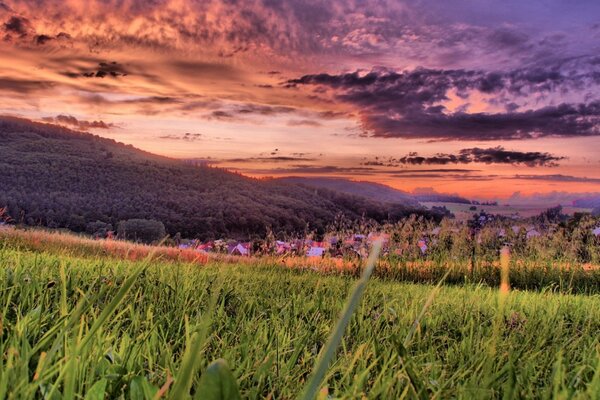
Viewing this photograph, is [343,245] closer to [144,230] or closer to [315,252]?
[315,252]

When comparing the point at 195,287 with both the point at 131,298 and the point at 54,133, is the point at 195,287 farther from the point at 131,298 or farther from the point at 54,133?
the point at 54,133

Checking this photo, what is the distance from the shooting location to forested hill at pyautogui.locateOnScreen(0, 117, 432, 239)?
49.0 meters

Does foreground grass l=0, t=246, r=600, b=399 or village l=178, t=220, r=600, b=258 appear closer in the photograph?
foreground grass l=0, t=246, r=600, b=399

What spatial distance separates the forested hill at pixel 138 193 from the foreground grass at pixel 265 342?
3524 centimetres

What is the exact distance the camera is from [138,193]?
Answer: 62.4 metres

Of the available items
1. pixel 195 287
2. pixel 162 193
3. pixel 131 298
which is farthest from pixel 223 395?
pixel 162 193

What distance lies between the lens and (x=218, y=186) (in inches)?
2525

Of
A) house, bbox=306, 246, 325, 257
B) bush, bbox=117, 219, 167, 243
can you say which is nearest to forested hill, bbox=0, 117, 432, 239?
bush, bbox=117, 219, 167, 243

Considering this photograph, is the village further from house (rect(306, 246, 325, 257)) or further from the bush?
the bush

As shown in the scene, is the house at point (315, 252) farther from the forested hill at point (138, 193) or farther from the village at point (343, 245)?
the forested hill at point (138, 193)

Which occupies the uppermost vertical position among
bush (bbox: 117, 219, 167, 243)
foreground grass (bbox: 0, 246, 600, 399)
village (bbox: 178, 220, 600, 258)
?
foreground grass (bbox: 0, 246, 600, 399)

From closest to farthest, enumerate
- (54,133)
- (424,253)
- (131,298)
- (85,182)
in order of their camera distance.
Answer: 1. (131,298)
2. (424,253)
3. (85,182)
4. (54,133)

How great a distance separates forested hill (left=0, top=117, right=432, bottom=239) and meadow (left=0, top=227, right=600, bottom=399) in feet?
116

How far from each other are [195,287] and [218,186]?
200ft
